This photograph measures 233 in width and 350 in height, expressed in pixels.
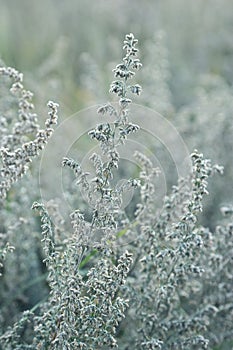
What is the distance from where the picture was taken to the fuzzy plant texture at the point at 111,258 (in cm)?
239

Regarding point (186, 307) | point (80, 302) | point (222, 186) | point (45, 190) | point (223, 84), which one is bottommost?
point (80, 302)

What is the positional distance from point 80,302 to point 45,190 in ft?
6.09

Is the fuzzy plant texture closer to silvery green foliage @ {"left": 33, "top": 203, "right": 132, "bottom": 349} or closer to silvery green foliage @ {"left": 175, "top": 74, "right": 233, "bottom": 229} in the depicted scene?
silvery green foliage @ {"left": 33, "top": 203, "right": 132, "bottom": 349}

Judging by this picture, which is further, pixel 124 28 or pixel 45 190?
pixel 124 28

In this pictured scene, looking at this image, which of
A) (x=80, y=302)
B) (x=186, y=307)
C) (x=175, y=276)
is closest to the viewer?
(x=80, y=302)

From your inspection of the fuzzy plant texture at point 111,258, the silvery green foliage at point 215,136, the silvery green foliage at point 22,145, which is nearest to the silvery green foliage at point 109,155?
the fuzzy plant texture at point 111,258

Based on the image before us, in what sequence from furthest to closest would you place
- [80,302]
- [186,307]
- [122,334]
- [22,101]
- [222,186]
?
[222,186], [186,307], [122,334], [22,101], [80,302]

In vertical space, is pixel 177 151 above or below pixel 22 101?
above

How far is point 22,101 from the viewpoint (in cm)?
290

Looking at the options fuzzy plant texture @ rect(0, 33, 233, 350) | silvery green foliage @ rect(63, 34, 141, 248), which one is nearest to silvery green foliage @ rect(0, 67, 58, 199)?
fuzzy plant texture @ rect(0, 33, 233, 350)

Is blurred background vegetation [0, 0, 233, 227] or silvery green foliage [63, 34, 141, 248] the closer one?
silvery green foliage [63, 34, 141, 248]

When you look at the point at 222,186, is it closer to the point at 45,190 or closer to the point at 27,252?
the point at 45,190

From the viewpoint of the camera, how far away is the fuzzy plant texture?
2387mm

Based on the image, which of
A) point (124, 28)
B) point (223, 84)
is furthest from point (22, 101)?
point (124, 28)
